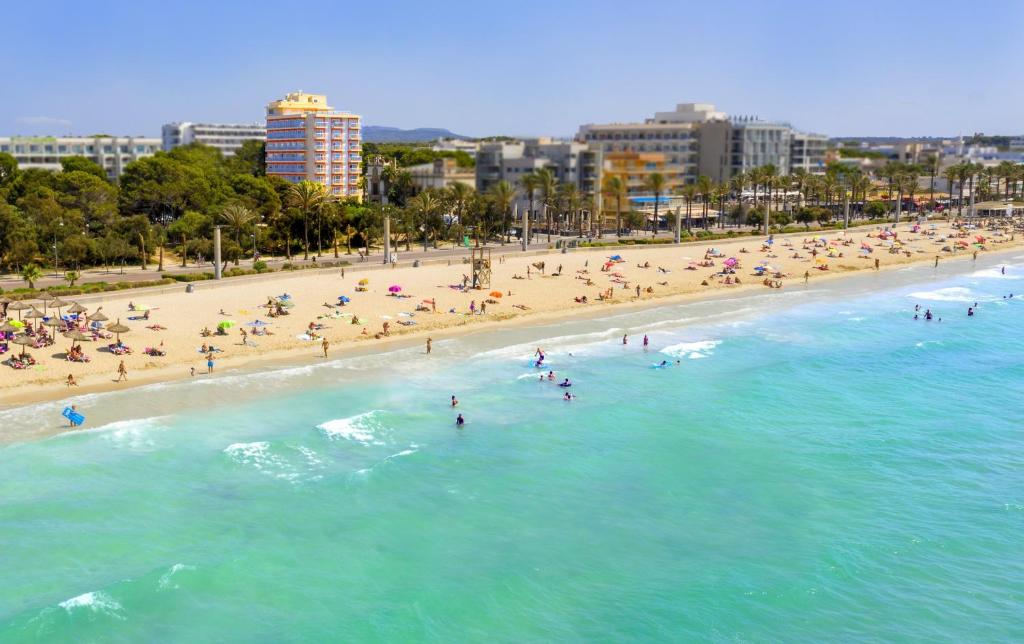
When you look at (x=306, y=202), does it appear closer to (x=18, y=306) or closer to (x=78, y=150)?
(x=18, y=306)

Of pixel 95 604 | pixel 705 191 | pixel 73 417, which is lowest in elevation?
pixel 95 604

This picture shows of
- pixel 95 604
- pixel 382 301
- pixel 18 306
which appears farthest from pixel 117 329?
pixel 95 604

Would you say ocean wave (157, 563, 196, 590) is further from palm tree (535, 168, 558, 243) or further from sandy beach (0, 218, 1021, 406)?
palm tree (535, 168, 558, 243)

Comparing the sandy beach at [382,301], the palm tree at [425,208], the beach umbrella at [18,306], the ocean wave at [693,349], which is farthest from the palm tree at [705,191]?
the beach umbrella at [18,306]

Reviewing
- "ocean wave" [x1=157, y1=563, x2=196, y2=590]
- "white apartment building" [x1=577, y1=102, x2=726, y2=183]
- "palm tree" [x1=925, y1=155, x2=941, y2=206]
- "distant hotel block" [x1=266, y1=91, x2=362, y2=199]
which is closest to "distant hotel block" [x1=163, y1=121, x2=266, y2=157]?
"distant hotel block" [x1=266, y1=91, x2=362, y2=199]

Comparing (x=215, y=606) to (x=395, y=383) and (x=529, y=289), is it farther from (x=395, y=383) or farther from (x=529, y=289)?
(x=529, y=289)
